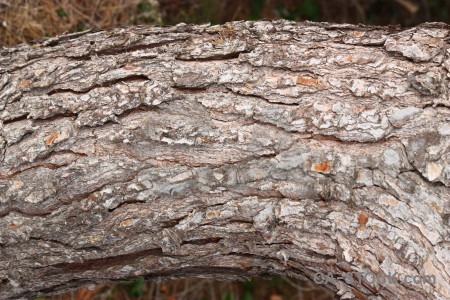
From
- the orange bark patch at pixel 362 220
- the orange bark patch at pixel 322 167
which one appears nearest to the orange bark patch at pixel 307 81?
the orange bark patch at pixel 322 167

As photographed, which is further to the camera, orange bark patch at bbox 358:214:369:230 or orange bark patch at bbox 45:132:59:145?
orange bark patch at bbox 45:132:59:145

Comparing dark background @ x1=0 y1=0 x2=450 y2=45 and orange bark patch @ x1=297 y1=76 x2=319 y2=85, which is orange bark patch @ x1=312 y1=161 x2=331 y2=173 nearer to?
orange bark patch @ x1=297 y1=76 x2=319 y2=85

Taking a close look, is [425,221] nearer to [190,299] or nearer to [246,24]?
[246,24]

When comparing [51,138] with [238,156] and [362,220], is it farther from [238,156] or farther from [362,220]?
[362,220]

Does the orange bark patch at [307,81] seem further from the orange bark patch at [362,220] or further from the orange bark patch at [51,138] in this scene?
the orange bark patch at [51,138]

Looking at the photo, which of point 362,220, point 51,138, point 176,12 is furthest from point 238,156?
point 176,12

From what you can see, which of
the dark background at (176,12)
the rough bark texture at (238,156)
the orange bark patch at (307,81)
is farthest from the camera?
the dark background at (176,12)

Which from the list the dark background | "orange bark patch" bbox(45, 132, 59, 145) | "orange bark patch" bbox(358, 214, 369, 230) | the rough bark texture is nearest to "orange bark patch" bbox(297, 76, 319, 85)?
the rough bark texture

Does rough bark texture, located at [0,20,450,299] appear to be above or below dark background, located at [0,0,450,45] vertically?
below
